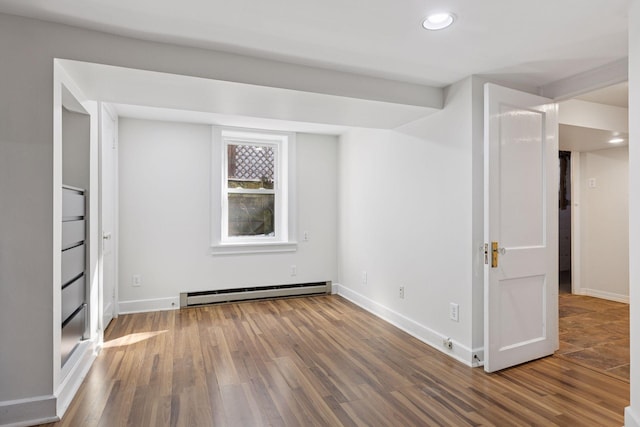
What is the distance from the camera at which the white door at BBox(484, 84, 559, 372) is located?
2.57 m

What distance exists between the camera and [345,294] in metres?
4.86

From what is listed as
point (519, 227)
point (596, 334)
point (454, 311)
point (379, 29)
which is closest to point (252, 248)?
point (454, 311)

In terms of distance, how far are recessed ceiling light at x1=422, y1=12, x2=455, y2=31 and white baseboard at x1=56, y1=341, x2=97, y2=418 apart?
2.98 meters

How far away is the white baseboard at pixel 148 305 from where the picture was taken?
13.3 ft

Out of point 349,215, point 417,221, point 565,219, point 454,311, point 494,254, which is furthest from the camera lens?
point 565,219

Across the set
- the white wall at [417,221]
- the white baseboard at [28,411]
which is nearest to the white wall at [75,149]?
the white baseboard at [28,411]

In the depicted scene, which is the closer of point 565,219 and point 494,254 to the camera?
point 494,254

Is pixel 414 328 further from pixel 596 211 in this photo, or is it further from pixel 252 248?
pixel 596 211

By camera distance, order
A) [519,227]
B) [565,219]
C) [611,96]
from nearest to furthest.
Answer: [519,227], [611,96], [565,219]

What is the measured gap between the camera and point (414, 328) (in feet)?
11.2

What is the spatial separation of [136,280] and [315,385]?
273 cm

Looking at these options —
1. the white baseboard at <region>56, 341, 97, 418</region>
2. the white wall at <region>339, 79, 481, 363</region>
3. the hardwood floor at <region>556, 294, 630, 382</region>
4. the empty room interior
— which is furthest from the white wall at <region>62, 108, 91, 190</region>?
the hardwood floor at <region>556, 294, 630, 382</region>

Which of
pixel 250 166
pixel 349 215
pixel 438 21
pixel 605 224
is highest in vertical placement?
pixel 438 21

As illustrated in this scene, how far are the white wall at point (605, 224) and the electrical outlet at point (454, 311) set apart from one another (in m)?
3.28
